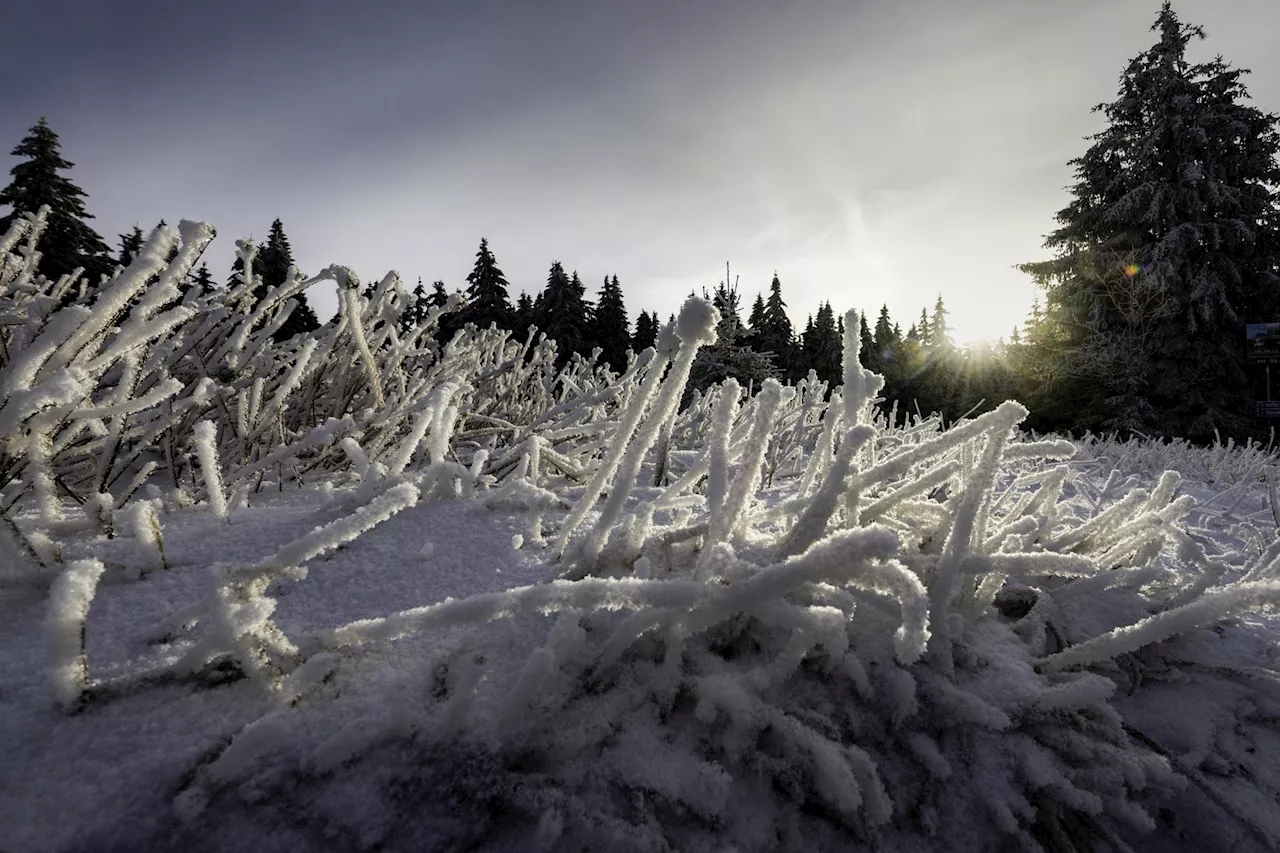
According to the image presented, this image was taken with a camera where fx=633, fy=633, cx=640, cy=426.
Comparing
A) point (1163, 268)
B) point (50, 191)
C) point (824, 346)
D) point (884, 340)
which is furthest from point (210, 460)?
point (884, 340)

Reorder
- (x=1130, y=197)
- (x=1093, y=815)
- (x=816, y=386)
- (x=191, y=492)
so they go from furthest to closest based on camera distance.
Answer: (x=1130, y=197) < (x=816, y=386) < (x=191, y=492) < (x=1093, y=815)

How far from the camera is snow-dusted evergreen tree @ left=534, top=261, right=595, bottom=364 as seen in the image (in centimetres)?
3588

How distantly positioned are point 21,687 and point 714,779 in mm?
664

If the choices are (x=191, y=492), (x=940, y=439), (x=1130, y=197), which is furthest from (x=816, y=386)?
(x=1130, y=197)

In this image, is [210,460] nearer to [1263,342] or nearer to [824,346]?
[1263,342]

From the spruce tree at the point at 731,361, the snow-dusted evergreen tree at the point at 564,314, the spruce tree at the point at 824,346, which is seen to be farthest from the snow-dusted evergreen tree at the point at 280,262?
the spruce tree at the point at 824,346

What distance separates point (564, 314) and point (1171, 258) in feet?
87.7

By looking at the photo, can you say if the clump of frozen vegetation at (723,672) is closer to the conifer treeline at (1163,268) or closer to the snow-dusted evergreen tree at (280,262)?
the conifer treeline at (1163,268)

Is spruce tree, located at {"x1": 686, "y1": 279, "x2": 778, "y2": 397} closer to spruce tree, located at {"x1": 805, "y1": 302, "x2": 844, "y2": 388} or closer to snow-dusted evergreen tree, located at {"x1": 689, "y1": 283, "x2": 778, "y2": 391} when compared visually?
snow-dusted evergreen tree, located at {"x1": 689, "y1": 283, "x2": 778, "y2": 391}

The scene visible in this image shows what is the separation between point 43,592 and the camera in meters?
0.78

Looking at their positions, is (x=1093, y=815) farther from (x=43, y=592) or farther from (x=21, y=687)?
(x=43, y=592)

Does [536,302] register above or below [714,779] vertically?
above

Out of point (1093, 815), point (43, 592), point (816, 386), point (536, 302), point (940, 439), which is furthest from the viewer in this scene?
point (536, 302)

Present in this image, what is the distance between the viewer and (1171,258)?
17.0m
